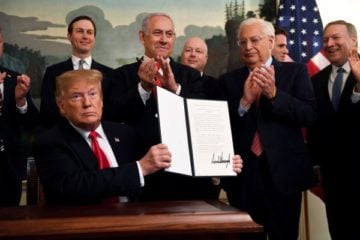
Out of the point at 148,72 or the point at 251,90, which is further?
the point at 251,90

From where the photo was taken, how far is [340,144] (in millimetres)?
3953

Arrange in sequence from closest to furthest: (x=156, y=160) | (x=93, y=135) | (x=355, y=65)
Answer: (x=156, y=160)
(x=93, y=135)
(x=355, y=65)

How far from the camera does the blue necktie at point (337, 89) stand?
4.00m

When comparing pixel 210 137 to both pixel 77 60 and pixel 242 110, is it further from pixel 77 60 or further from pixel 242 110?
pixel 77 60

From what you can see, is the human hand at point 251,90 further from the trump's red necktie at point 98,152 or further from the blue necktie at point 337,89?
the trump's red necktie at point 98,152

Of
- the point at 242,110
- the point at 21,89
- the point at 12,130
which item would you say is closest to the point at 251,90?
the point at 242,110

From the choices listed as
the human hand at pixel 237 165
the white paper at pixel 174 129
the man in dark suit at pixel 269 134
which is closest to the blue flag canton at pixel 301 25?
the man in dark suit at pixel 269 134

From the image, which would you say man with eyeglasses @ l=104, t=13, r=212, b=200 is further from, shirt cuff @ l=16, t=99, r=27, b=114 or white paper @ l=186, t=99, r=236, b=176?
shirt cuff @ l=16, t=99, r=27, b=114

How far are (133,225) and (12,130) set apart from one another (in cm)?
263

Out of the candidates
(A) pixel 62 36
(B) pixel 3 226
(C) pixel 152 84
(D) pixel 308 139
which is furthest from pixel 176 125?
(A) pixel 62 36

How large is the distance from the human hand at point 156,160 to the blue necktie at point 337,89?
1.97 meters

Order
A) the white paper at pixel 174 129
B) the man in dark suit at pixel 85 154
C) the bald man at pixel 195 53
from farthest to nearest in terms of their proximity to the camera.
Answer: the bald man at pixel 195 53 → the white paper at pixel 174 129 → the man in dark suit at pixel 85 154

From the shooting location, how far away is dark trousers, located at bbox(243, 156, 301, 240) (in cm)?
346

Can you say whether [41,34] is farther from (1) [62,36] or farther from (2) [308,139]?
(2) [308,139]
